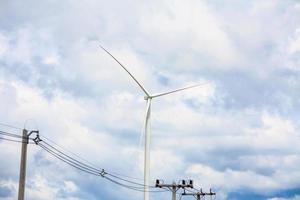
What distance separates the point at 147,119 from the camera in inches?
2625

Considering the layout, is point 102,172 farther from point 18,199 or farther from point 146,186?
point 18,199

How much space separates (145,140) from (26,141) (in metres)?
12.7

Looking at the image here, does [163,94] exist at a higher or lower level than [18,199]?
higher

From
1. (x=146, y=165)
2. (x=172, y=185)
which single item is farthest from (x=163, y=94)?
(x=172, y=185)

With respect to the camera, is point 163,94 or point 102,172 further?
point 102,172

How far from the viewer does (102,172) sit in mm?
75375

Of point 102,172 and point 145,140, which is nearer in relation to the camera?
point 145,140

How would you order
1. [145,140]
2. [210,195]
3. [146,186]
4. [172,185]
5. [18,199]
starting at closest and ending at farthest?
1. [18,199]
2. [146,186]
3. [145,140]
4. [172,185]
5. [210,195]

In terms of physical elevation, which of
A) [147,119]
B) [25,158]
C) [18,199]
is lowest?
[18,199]

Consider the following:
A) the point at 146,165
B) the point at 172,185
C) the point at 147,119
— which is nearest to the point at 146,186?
the point at 146,165

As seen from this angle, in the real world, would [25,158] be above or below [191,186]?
below

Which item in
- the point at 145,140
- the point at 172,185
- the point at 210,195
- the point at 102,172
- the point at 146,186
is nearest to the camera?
the point at 146,186

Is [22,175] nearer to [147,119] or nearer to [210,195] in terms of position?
[147,119]

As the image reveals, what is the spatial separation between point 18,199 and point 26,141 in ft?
16.4
